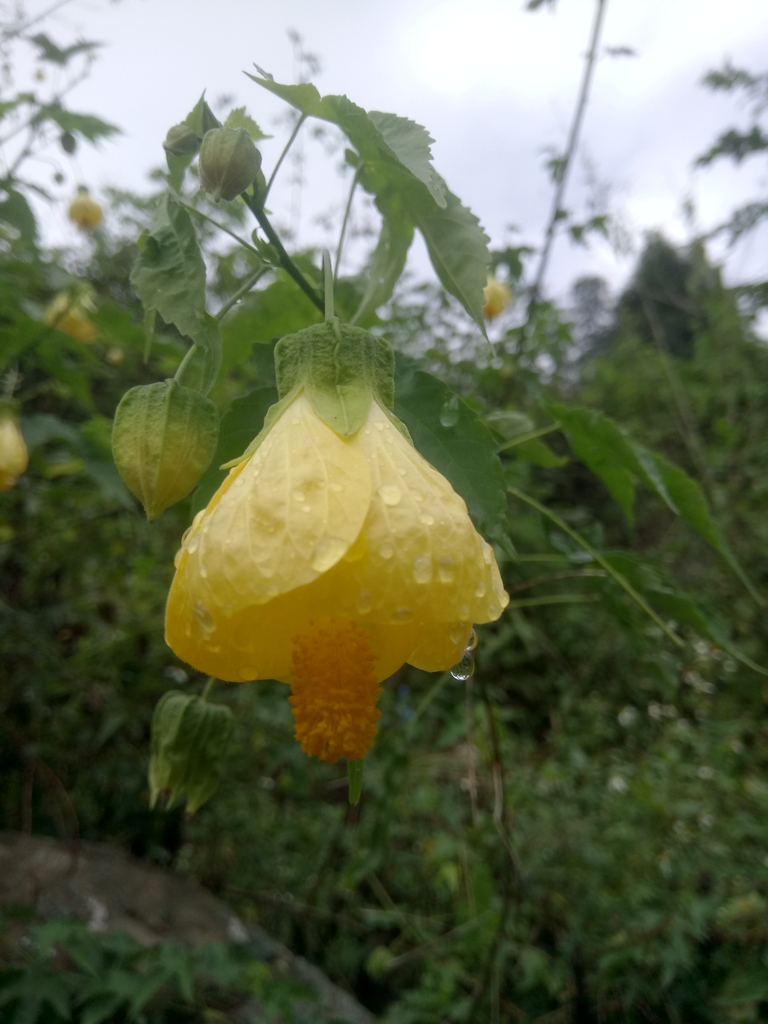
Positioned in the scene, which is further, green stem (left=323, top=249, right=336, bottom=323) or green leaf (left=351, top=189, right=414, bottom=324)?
green leaf (left=351, top=189, right=414, bottom=324)

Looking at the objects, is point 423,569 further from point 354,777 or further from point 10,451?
point 10,451

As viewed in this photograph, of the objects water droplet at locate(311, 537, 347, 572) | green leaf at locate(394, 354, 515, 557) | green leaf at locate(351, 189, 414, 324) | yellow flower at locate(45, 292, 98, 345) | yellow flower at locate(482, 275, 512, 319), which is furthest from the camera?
yellow flower at locate(482, 275, 512, 319)

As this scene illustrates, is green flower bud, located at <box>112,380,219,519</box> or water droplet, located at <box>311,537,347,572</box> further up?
green flower bud, located at <box>112,380,219,519</box>

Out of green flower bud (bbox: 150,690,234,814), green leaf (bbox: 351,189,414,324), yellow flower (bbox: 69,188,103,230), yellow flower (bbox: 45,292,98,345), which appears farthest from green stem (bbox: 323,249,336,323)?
yellow flower (bbox: 69,188,103,230)

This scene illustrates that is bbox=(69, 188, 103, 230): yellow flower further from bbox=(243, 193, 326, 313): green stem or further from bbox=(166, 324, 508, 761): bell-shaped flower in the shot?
bbox=(166, 324, 508, 761): bell-shaped flower

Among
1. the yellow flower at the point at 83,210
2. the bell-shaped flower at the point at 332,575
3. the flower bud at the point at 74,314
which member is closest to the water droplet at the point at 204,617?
the bell-shaped flower at the point at 332,575

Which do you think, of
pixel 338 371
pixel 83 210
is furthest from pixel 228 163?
pixel 83 210

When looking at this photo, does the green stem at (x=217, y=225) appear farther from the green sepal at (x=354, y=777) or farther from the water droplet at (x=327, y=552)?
the green sepal at (x=354, y=777)

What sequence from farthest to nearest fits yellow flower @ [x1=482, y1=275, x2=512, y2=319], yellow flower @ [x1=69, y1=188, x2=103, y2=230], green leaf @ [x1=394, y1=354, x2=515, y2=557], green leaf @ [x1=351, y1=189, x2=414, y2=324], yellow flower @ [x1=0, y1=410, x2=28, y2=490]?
1. yellow flower @ [x1=69, y1=188, x2=103, y2=230]
2. yellow flower @ [x1=482, y1=275, x2=512, y2=319]
3. yellow flower @ [x1=0, y1=410, x2=28, y2=490]
4. green leaf @ [x1=351, y1=189, x2=414, y2=324]
5. green leaf @ [x1=394, y1=354, x2=515, y2=557]

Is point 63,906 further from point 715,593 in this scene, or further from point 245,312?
point 715,593
